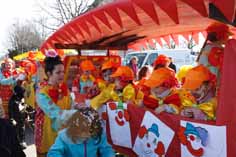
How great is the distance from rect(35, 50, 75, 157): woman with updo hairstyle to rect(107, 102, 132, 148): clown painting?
0.63m

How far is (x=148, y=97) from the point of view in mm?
4402

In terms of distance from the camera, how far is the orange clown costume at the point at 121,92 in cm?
513

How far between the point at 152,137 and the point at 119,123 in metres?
0.86

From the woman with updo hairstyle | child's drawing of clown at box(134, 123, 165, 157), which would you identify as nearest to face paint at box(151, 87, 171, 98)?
child's drawing of clown at box(134, 123, 165, 157)

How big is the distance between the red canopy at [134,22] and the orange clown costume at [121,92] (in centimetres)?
67

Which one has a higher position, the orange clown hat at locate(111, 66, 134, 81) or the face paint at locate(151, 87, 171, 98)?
the orange clown hat at locate(111, 66, 134, 81)

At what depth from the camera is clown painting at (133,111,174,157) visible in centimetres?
385

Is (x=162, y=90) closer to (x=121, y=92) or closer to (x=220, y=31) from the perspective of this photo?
(x=220, y=31)

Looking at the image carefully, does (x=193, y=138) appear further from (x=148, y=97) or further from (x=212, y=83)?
(x=148, y=97)

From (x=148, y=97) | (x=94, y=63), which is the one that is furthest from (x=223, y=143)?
(x=94, y=63)

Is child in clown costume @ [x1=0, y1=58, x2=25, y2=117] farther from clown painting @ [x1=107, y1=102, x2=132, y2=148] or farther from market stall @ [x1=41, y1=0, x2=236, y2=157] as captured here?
clown painting @ [x1=107, y1=102, x2=132, y2=148]

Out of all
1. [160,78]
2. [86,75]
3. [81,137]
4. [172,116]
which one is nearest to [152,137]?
[172,116]

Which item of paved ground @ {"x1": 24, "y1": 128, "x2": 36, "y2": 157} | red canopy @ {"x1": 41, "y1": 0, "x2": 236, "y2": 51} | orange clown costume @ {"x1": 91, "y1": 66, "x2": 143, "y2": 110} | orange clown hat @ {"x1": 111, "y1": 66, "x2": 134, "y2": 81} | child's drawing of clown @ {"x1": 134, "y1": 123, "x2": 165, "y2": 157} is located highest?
red canopy @ {"x1": 41, "y1": 0, "x2": 236, "y2": 51}

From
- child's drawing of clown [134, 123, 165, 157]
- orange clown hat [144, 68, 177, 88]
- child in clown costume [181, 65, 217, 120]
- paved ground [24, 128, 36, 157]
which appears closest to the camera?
child in clown costume [181, 65, 217, 120]
